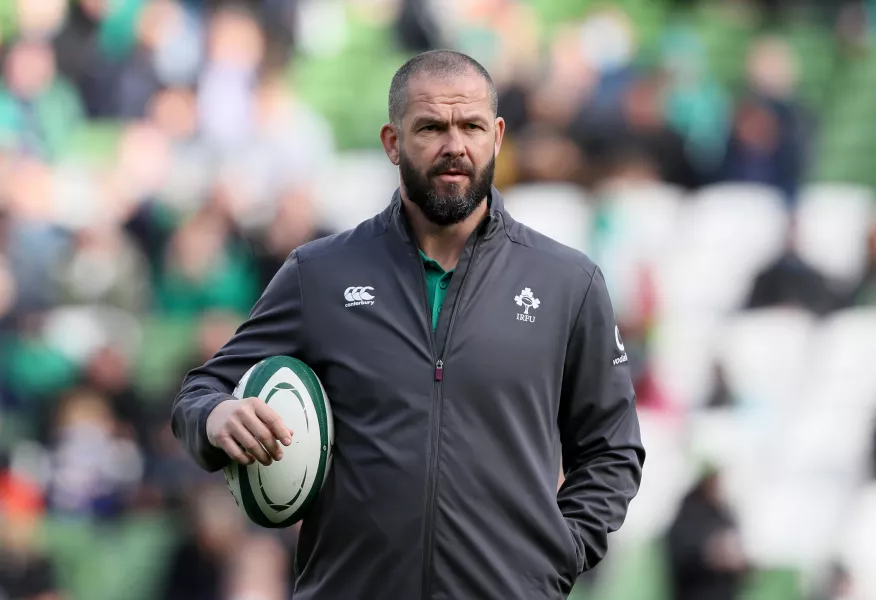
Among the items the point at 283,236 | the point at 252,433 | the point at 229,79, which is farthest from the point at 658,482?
the point at 252,433

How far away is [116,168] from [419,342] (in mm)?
7264

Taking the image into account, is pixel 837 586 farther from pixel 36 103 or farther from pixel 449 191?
pixel 36 103

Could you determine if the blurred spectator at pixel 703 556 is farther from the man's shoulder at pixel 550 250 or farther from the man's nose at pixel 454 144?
the man's nose at pixel 454 144

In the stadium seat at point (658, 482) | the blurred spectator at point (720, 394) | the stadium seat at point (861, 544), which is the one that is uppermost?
the blurred spectator at point (720, 394)

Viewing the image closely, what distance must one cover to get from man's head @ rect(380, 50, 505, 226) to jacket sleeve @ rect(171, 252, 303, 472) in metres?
0.39

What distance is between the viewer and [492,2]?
10.7 metres

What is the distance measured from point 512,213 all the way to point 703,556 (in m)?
2.56

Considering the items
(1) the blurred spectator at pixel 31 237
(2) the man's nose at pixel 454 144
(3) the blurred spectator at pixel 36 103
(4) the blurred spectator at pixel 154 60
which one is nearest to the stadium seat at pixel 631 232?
(4) the blurred spectator at pixel 154 60

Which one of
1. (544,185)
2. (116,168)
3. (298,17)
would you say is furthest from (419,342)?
(298,17)

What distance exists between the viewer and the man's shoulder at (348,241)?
11.4 ft

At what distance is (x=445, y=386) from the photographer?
3.23m

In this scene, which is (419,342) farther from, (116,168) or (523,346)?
(116,168)

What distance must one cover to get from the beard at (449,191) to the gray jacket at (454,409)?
0.27 feet

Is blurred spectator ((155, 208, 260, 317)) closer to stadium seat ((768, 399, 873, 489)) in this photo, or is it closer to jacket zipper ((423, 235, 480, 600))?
stadium seat ((768, 399, 873, 489))
